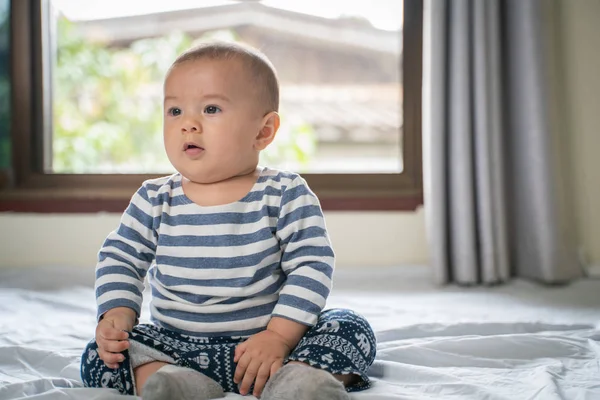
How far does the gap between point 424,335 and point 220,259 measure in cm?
54

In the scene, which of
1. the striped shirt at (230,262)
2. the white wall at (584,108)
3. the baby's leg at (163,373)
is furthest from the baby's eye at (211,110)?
the white wall at (584,108)

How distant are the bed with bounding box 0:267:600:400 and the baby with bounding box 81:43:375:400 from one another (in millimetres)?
68

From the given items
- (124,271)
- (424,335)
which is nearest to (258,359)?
(124,271)

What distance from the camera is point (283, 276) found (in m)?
1.05

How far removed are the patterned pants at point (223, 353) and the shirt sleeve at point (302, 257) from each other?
0.14ft

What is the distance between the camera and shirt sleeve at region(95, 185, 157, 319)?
3.30ft

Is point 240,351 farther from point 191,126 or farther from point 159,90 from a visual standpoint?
point 159,90

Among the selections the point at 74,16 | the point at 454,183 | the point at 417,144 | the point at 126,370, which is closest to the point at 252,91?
the point at 126,370

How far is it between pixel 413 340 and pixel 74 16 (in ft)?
7.02

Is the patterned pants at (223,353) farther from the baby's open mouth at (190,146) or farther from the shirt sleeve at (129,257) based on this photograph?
the baby's open mouth at (190,146)

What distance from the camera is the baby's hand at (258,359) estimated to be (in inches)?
34.7

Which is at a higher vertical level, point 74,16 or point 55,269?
point 74,16

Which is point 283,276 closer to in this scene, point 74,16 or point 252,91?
point 252,91

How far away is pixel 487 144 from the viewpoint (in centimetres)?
191
